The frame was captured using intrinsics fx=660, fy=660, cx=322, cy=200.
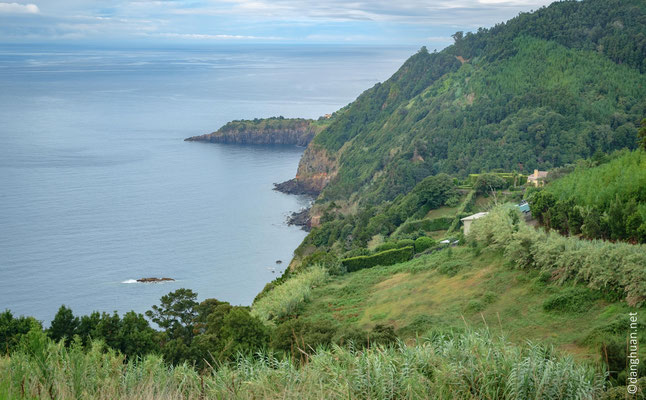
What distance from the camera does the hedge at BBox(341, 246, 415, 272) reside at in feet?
122

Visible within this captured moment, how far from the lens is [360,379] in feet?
37.7

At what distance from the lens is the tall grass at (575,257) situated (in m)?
19.0

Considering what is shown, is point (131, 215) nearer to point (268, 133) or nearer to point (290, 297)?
point (290, 297)

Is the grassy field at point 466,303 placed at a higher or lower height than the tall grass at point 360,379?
lower

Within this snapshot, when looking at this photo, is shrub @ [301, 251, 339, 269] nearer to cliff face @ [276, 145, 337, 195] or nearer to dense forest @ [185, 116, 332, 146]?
cliff face @ [276, 145, 337, 195]

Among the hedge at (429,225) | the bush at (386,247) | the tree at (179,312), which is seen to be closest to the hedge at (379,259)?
the bush at (386,247)

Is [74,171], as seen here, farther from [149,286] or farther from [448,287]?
[448,287]

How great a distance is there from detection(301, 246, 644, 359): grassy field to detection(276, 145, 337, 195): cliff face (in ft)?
238

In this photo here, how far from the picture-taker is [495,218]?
27750 millimetres

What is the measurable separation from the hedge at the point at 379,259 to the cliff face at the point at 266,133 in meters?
109

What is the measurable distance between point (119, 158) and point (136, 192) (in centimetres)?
2577

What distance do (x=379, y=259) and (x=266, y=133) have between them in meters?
112

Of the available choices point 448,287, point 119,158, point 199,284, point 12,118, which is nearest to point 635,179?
point 448,287

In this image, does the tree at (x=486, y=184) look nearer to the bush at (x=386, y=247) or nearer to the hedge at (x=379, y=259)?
the bush at (x=386, y=247)
